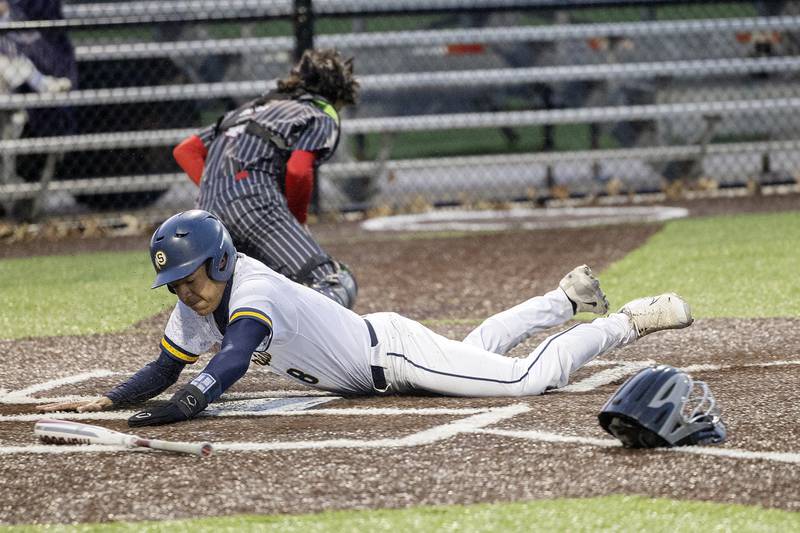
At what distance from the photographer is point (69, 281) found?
9344 mm

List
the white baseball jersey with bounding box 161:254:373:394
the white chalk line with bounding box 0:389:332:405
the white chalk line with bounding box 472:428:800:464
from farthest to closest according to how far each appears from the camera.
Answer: the white chalk line with bounding box 0:389:332:405
the white baseball jersey with bounding box 161:254:373:394
the white chalk line with bounding box 472:428:800:464

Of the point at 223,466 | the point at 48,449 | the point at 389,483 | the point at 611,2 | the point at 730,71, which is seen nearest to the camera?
the point at 389,483

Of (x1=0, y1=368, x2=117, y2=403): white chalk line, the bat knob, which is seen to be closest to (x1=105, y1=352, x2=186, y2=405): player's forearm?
(x1=0, y1=368, x2=117, y2=403): white chalk line

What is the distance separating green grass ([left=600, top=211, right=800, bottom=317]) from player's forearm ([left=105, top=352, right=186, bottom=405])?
314cm

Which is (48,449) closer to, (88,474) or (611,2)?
(88,474)

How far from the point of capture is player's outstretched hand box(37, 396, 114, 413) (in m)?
5.13

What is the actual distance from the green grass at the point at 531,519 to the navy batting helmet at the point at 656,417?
468mm

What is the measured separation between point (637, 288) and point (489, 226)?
3.65m

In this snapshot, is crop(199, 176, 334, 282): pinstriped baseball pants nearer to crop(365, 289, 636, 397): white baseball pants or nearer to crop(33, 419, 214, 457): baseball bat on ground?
crop(365, 289, 636, 397): white baseball pants

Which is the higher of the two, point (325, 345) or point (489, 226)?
point (325, 345)

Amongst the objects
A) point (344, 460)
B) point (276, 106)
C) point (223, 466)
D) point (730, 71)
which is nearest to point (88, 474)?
point (223, 466)

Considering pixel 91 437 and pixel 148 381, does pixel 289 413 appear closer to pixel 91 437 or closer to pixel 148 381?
pixel 148 381

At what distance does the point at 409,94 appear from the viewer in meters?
15.5

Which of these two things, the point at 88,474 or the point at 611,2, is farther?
the point at 611,2
